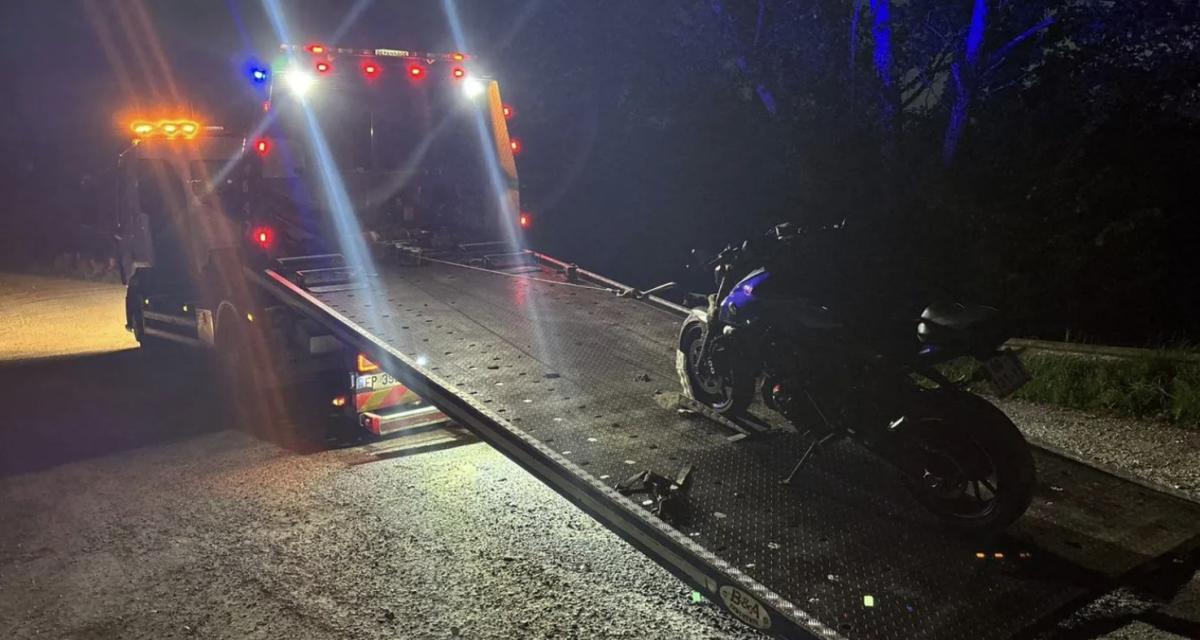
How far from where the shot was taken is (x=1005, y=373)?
11.5 feet

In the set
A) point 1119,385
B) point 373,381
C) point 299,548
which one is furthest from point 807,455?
point 1119,385

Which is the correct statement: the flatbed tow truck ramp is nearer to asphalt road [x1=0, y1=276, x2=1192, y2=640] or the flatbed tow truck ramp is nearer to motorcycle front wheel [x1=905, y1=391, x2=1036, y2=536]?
motorcycle front wheel [x1=905, y1=391, x2=1036, y2=536]

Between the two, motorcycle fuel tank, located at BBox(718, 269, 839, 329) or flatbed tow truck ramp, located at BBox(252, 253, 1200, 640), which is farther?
motorcycle fuel tank, located at BBox(718, 269, 839, 329)

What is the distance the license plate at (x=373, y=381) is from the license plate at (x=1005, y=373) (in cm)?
423

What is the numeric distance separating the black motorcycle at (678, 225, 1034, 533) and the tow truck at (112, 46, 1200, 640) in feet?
0.65

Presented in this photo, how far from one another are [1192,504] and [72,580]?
543 cm

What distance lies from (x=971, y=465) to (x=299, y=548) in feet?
11.4

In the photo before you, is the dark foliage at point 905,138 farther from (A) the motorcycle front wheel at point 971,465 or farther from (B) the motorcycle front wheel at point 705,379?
(A) the motorcycle front wheel at point 971,465

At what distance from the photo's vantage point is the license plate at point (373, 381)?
6.27 m

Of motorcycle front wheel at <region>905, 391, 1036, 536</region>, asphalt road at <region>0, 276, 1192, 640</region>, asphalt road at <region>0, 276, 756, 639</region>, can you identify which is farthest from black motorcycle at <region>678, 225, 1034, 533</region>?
asphalt road at <region>0, 276, 756, 639</region>

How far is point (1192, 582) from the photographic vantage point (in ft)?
12.3

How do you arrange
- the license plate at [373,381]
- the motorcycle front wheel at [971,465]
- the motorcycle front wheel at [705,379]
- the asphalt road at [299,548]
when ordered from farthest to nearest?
1. the license plate at [373,381]
2. the motorcycle front wheel at [705,379]
3. the asphalt road at [299,548]
4. the motorcycle front wheel at [971,465]

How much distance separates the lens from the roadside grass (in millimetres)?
6332

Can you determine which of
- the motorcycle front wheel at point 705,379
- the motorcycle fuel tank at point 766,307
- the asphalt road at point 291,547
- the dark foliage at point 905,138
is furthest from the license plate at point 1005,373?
the dark foliage at point 905,138
